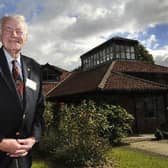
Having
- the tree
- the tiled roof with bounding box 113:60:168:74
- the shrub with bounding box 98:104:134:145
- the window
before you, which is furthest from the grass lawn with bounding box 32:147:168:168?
the tree

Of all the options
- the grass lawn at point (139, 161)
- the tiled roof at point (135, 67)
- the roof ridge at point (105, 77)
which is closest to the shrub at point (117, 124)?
the grass lawn at point (139, 161)

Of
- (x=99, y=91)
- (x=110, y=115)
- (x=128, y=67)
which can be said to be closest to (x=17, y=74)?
(x=110, y=115)

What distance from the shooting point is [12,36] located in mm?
2984

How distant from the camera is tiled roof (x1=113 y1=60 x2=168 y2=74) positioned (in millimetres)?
30547

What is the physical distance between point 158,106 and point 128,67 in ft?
18.3

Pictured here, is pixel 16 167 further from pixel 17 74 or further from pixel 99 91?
pixel 99 91

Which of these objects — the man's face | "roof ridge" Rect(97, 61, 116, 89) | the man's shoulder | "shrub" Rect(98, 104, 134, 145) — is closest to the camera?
the man's face

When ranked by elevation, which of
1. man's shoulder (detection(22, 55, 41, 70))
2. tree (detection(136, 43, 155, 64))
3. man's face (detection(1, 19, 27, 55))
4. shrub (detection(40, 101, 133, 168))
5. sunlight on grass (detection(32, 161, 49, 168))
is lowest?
sunlight on grass (detection(32, 161, 49, 168))

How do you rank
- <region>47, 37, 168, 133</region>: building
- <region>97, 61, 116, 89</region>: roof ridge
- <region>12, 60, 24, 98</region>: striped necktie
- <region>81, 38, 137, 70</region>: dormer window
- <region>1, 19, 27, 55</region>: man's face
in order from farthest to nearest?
1. <region>81, 38, 137, 70</region>: dormer window
2. <region>47, 37, 168, 133</region>: building
3. <region>97, 61, 116, 89</region>: roof ridge
4. <region>1, 19, 27, 55</region>: man's face
5. <region>12, 60, 24, 98</region>: striped necktie

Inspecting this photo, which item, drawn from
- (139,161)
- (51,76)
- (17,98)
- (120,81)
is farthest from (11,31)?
(51,76)

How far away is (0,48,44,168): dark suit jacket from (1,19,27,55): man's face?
0.29ft

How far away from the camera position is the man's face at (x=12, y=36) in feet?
9.79

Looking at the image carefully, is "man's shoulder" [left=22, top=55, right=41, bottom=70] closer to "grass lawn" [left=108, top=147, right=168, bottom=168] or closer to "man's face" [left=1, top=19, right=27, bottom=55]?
"man's face" [left=1, top=19, right=27, bottom=55]

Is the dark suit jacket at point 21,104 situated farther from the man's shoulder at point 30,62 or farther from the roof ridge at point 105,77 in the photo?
the roof ridge at point 105,77
